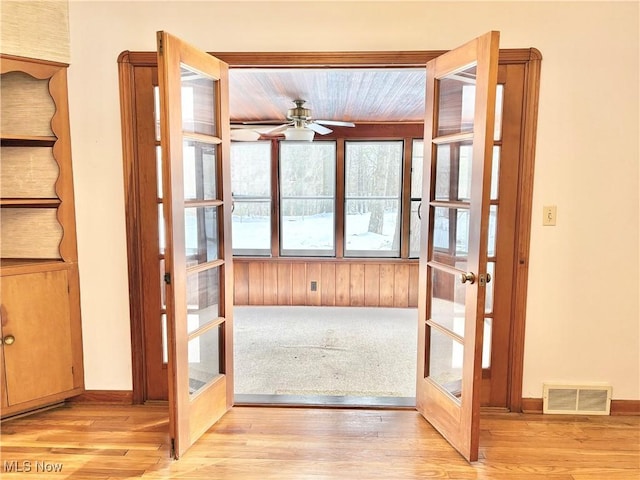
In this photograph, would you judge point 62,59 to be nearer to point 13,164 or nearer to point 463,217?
point 13,164

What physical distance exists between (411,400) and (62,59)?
2950 millimetres

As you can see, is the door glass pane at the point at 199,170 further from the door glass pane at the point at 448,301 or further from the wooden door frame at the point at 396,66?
the door glass pane at the point at 448,301

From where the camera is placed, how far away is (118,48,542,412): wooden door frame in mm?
2355

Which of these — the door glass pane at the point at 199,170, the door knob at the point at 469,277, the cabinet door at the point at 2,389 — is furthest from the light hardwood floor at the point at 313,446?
the door glass pane at the point at 199,170

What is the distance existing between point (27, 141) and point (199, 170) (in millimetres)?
1043

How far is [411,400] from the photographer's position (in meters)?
2.70

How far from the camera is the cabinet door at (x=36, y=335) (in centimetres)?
235

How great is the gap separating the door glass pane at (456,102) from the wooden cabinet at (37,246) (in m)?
2.17

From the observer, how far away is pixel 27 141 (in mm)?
2393

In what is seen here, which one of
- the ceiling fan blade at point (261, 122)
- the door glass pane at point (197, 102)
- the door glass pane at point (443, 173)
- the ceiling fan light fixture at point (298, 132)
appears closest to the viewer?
the door glass pane at point (197, 102)

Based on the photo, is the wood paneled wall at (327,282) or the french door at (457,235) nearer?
the french door at (457,235)

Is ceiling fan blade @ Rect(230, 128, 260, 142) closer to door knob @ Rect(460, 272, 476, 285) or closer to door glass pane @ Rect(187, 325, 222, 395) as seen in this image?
door glass pane @ Rect(187, 325, 222, 395)
